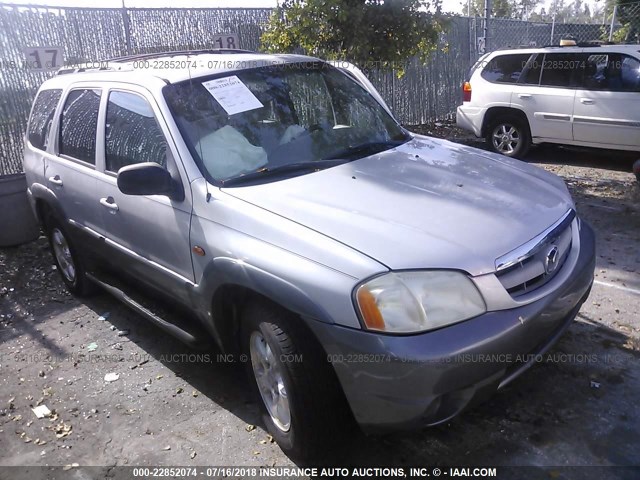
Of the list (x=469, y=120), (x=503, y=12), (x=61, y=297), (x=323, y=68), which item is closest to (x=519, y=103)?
(x=469, y=120)

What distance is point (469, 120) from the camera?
9.45 metres

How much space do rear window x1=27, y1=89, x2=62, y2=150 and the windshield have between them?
1863 mm

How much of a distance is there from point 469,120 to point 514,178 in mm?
6503

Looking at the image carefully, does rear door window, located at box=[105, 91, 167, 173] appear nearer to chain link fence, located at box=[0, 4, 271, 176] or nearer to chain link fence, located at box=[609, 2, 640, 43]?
chain link fence, located at box=[0, 4, 271, 176]

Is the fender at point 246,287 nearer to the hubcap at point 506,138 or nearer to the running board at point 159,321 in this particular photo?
the running board at point 159,321

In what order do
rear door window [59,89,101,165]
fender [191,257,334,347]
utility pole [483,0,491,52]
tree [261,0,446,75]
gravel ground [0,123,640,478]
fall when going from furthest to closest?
1. utility pole [483,0,491,52]
2. tree [261,0,446,75]
3. rear door window [59,89,101,165]
4. gravel ground [0,123,640,478]
5. fender [191,257,334,347]

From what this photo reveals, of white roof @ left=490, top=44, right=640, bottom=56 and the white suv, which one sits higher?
white roof @ left=490, top=44, right=640, bottom=56

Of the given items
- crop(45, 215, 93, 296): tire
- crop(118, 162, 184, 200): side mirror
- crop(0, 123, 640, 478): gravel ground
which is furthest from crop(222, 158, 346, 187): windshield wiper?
crop(45, 215, 93, 296): tire

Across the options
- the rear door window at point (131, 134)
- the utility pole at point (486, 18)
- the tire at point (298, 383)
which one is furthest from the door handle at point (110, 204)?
the utility pole at point (486, 18)

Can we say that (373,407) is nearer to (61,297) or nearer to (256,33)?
(61,297)

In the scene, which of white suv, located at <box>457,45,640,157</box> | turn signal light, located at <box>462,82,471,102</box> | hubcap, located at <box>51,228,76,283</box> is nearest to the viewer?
hubcap, located at <box>51,228,76,283</box>

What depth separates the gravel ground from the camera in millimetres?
2889

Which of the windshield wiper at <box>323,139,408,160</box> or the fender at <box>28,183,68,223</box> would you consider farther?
the fender at <box>28,183,68,223</box>

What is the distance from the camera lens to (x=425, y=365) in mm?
2252
